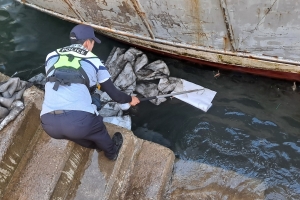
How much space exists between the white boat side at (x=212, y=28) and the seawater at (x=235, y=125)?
288 millimetres

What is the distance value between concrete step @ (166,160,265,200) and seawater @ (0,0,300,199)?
0.18 meters

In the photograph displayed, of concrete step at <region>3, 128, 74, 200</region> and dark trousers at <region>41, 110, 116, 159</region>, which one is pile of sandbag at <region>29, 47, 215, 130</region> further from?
dark trousers at <region>41, 110, 116, 159</region>

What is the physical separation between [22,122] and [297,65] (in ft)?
12.5

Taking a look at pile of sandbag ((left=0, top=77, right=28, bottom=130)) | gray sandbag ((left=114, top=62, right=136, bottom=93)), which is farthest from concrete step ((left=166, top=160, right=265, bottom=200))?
pile of sandbag ((left=0, top=77, right=28, bottom=130))

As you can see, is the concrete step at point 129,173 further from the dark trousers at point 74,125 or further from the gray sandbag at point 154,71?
the gray sandbag at point 154,71

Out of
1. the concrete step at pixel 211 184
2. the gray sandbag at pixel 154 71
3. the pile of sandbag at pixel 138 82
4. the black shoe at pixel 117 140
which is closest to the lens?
the black shoe at pixel 117 140

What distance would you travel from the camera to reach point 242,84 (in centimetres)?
516

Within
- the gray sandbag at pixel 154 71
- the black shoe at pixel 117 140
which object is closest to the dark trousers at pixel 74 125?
the black shoe at pixel 117 140

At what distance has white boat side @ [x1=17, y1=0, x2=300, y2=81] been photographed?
3.86m

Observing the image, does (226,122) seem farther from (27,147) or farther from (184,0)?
(27,147)

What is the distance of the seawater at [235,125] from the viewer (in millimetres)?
A: 4301

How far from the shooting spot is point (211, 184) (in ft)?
13.4

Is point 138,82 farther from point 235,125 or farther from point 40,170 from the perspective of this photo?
point 40,170

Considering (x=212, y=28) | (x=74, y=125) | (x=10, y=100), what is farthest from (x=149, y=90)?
(x=74, y=125)
